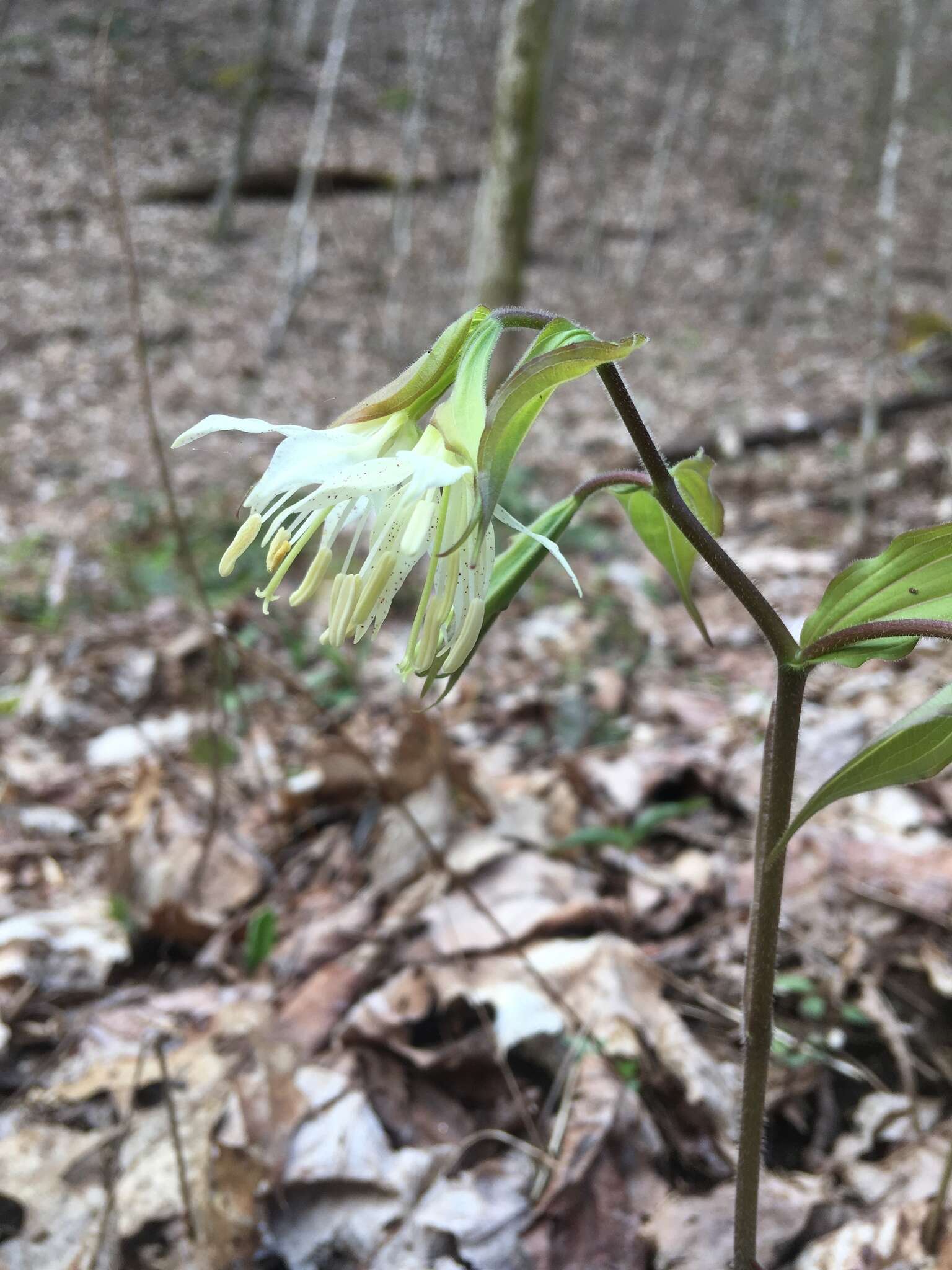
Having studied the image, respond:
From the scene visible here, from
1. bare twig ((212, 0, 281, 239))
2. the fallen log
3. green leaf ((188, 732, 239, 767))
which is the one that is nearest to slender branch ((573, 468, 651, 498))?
green leaf ((188, 732, 239, 767))

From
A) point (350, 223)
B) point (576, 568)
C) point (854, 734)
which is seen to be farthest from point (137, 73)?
point (854, 734)

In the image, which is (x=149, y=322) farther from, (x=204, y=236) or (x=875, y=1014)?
(x=875, y=1014)

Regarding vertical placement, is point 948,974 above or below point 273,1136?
above

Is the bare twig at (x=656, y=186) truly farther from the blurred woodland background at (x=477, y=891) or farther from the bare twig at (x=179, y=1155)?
the bare twig at (x=179, y=1155)

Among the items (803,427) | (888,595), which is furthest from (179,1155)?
(803,427)

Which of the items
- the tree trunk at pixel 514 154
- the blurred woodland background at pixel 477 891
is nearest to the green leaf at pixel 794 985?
the blurred woodland background at pixel 477 891

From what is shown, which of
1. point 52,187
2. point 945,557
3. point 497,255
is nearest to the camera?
point 945,557

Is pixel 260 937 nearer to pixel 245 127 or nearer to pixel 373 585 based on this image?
pixel 373 585
